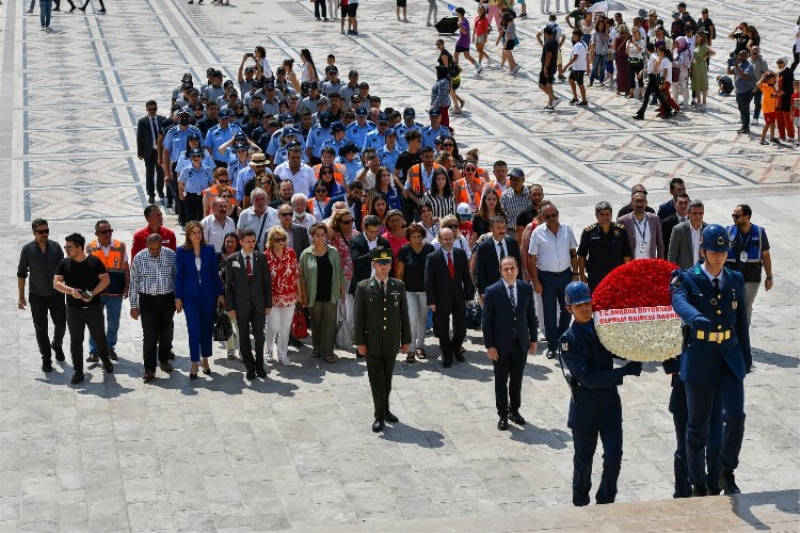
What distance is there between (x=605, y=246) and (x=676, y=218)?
118cm

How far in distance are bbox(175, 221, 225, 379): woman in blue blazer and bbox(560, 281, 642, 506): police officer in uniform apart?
484cm

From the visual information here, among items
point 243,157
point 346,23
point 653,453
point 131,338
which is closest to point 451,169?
point 243,157

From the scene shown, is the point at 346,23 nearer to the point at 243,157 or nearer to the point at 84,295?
the point at 243,157

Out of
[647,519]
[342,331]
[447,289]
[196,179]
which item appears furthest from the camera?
[196,179]

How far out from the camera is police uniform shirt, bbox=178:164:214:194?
19.1m

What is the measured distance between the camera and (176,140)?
67.6ft

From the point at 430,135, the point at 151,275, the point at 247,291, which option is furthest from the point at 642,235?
the point at 430,135

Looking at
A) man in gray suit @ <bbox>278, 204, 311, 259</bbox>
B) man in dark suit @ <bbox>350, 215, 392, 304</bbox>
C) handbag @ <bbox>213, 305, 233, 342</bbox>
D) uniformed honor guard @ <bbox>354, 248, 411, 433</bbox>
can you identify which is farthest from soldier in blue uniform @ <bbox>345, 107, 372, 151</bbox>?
uniformed honor guard @ <bbox>354, 248, 411, 433</bbox>

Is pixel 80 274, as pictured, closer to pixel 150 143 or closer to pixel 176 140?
pixel 176 140

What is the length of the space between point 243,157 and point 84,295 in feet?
17.7

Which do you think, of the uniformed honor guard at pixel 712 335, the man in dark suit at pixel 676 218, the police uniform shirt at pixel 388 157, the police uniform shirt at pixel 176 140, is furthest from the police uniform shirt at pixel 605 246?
the police uniform shirt at pixel 176 140

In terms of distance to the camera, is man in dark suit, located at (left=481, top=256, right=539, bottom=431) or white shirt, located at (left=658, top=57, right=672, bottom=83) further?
white shirt, located at (left=658, top=57, right=672, bottom=83)

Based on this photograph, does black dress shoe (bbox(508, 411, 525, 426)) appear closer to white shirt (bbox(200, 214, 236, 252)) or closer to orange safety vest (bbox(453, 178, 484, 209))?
white shirt (bbox(200, 214, 236, 252))

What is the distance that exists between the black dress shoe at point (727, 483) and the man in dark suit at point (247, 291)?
5.27m
